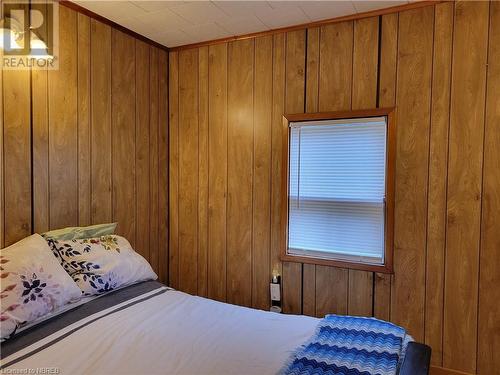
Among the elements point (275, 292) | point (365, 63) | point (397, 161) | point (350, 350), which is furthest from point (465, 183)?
point (275, 292)

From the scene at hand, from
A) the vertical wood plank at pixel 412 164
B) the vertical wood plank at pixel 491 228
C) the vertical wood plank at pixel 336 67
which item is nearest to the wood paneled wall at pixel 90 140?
the vertical wood plank at pixel 336 67

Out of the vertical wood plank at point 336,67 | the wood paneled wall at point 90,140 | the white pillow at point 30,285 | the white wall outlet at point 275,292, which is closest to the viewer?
the white pillow at point 30,285

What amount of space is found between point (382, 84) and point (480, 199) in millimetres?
1001

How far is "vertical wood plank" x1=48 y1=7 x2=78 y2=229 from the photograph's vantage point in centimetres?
227

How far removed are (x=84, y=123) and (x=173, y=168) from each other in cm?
96

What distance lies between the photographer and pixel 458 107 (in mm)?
2232

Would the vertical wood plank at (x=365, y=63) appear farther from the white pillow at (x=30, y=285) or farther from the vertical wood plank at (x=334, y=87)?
the white pillow at (x=30, y=285)

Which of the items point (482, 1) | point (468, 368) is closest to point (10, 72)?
point (482, 1)

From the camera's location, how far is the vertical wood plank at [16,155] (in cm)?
202

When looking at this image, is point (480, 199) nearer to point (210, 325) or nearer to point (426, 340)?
point (426, 340)

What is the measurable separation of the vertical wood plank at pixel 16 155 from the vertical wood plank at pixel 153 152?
3.46 feet

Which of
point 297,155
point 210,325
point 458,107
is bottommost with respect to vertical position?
point 210,325

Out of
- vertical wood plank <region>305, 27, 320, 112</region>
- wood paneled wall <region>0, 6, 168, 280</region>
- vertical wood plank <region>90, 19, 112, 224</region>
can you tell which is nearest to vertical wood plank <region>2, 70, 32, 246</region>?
wood paneled wall <region>0, 6, 168, 280</region>

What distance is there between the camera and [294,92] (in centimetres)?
269
